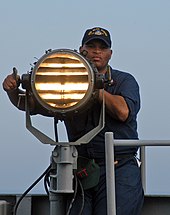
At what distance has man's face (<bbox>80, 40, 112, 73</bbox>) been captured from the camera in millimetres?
3252

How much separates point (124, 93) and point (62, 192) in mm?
674

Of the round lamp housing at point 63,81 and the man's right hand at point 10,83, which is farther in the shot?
the man's right hand at point 10,83

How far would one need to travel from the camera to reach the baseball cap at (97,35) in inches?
130

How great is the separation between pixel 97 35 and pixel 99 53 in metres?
0.11

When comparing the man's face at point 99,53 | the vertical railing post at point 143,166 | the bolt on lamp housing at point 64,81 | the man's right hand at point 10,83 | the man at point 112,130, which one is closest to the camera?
the bolt on lamp housing at point 64,81

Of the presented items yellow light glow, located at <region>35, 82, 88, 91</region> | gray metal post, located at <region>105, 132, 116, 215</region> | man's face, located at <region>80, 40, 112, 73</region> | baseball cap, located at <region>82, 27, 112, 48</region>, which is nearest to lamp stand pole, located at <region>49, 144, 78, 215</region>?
gray metal post, located at <region>105, 132, 116, 215</region>

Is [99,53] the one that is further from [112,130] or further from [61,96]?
[61,96]

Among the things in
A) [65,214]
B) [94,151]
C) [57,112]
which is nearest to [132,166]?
[94,151]

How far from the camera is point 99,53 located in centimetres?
327

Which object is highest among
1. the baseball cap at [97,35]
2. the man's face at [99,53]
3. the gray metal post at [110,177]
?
Answer: the baseball cap at [97,35]

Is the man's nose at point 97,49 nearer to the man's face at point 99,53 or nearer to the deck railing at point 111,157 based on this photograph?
the man's face at point 99,53

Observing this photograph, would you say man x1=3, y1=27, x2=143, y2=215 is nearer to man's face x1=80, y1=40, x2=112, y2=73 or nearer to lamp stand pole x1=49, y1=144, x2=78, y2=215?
man's face x1=80, y1=40, x2=112, y2=73

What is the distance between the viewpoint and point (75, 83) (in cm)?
277

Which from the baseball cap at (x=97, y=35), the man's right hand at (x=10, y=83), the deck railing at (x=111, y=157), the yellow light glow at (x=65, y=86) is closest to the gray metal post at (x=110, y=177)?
the deck railing at (x=111, y=157)
